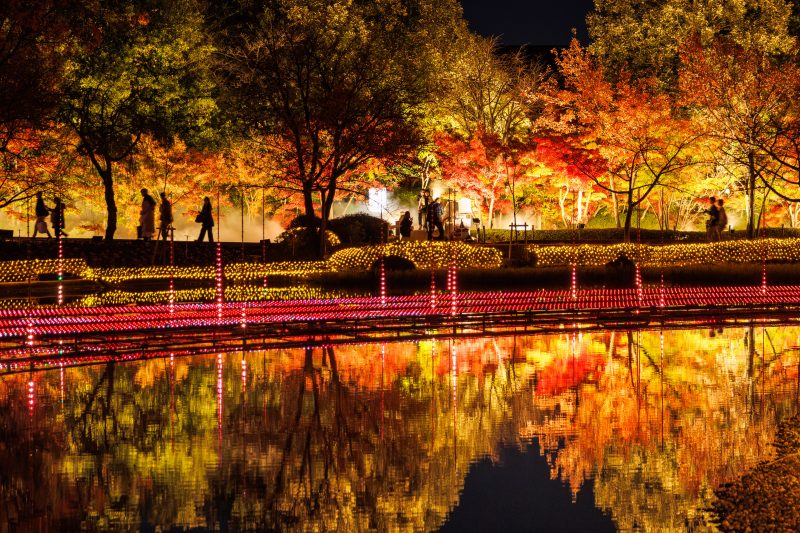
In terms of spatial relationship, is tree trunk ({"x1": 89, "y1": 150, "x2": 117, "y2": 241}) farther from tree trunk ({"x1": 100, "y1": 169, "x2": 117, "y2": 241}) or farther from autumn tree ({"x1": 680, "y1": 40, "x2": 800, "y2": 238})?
autumn tree ({"x1": 680, "y1": 40, "x2": 800, "y2": 238})

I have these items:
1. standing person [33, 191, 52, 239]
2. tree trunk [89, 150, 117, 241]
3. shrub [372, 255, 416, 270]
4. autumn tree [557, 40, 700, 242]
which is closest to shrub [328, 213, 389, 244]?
autumn tree [557, 40, 700, 242]

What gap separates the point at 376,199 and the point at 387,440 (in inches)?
1820

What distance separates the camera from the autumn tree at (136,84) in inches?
1487

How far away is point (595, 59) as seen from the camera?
Result: 5250 cm

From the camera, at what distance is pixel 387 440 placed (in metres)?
10.6

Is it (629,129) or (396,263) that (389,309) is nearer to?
(396,263)

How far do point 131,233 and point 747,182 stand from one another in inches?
1048

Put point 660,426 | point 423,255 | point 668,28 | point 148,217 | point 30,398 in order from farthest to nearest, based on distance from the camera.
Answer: point 668,28 → point 148,217 → point 423,255 → point 30,398 → point 660,426

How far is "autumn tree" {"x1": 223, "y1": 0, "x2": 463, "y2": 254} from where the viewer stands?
37.7 metres

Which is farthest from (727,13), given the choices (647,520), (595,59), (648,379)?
(647,520)

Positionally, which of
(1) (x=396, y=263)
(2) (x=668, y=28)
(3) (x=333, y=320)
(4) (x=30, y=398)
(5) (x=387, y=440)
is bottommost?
(5) (x=387, y=440)

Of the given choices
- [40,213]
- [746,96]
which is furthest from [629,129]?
[40,213]

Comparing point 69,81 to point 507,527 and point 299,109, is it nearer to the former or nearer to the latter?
point 299,109

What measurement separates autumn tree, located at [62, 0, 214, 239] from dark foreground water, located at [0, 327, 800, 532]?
22.7m
